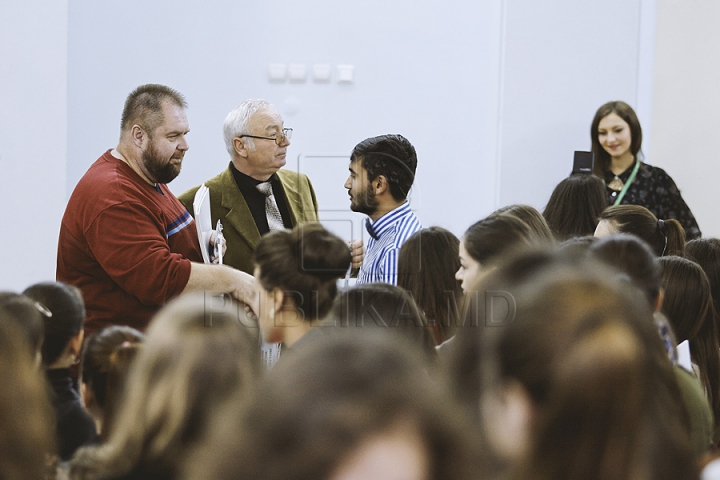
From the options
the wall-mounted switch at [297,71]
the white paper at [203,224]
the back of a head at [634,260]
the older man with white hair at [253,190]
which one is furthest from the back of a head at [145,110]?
the wall-mounted switch at [297,71]

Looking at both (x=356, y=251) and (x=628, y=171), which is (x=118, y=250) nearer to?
(x=356, y=251)

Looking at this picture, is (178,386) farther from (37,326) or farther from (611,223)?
(611,223)

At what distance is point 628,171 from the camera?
4.39m

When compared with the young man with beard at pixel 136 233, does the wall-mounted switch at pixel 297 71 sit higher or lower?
higher

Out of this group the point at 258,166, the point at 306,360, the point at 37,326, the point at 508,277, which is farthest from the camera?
the point at 258,166

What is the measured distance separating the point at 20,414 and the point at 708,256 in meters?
2.45

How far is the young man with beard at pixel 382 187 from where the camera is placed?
2975 mm

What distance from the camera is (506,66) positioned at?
489 centimetres

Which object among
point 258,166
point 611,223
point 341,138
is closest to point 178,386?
point 611,223

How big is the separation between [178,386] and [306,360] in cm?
69

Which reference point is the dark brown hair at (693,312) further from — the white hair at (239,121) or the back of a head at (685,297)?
the white hair at (239,121)

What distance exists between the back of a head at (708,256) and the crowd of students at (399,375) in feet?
1.73

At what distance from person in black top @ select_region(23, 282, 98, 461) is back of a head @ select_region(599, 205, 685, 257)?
1824mm

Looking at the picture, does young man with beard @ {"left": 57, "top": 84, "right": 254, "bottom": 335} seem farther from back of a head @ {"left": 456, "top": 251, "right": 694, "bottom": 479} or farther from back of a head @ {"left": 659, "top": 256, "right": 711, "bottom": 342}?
back of a head @ {"left": 456, "top": 251, "right": 694, "bottom": 479}
